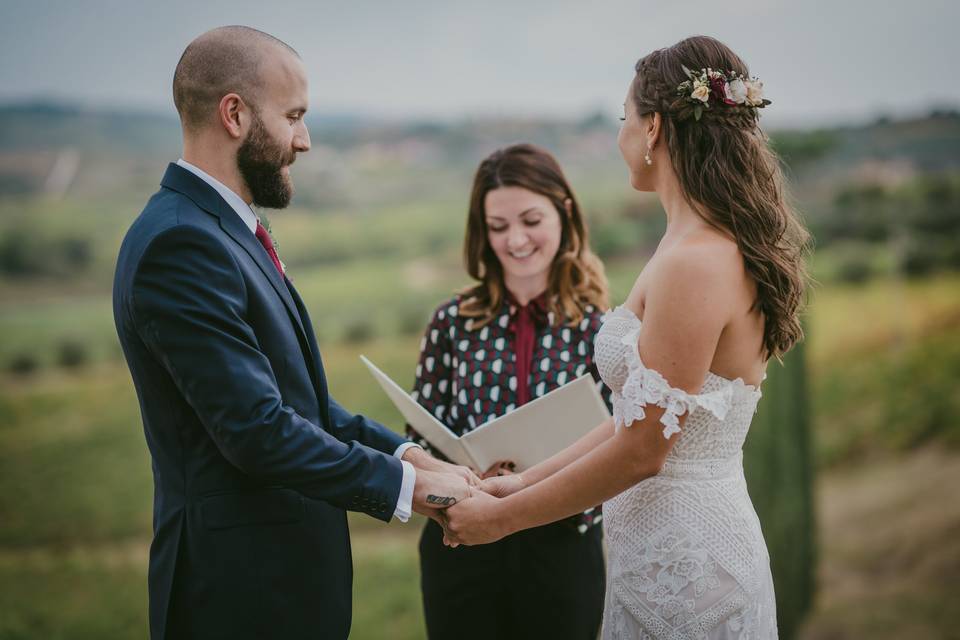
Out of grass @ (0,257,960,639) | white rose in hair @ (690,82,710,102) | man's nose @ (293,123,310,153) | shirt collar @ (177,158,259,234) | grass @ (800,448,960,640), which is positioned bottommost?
grass @ (800,448,960,640)

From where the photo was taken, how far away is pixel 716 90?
6.03 ft

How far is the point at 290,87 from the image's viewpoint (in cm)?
200

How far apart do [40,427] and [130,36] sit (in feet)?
7.84

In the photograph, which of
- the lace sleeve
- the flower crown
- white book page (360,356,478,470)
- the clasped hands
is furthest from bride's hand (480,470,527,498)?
the flower crown

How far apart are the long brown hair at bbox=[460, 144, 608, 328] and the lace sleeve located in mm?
850

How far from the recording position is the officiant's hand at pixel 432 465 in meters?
2.39

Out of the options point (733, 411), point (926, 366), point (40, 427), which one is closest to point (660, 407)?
point (733, 411)

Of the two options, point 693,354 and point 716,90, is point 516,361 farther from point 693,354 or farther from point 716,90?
point 716,90

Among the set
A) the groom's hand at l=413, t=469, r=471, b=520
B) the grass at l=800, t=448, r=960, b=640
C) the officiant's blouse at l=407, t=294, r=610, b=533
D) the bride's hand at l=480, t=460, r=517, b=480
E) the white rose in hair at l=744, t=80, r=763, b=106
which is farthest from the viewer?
the grass at l=800, t=448, r=960, b=640

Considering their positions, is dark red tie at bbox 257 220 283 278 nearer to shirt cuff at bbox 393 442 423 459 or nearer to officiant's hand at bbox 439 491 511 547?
shirt cuff at bbox 393 442 423 459

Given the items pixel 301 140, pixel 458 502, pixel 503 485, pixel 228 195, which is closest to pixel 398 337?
pixel 503 485

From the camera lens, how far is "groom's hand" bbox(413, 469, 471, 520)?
214 centimetres

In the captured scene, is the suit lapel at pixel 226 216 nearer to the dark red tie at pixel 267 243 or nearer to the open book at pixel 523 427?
the dark red tie at pixel 267 243

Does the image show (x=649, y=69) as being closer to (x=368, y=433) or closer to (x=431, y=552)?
(x=368, y=433)
